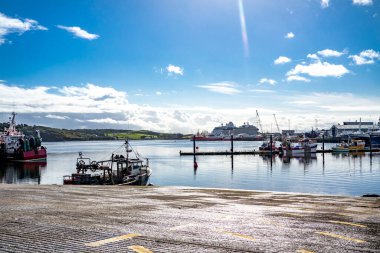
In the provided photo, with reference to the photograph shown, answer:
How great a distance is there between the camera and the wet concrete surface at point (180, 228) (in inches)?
295

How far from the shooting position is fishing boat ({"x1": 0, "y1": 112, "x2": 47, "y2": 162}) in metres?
101

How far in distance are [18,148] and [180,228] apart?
104m

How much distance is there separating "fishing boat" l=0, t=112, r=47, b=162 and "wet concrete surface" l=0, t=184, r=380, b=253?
9550 cm

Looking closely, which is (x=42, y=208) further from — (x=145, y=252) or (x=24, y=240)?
(x=145, y=252)

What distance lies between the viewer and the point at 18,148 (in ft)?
335

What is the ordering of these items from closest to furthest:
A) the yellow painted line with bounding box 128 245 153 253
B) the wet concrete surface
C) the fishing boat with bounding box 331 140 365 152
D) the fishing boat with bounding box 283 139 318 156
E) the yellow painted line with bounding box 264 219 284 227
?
1. the yellow painted line with bounding box 128 245 153 253
2. the wet concrete surface
3. the yellow painted line with bounding box 264 219 284 227
4. the fishing boat with bounding box 283 139 318 156
5. the fishing boat with bounding box 331 140 365 152

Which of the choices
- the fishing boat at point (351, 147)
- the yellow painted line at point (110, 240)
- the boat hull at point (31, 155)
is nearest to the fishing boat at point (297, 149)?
the fishing boat at point (351, 147)

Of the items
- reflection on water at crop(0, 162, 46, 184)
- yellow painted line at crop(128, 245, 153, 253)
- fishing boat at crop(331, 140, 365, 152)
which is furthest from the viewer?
fishing boat at crop(331, 140, 365, 152)

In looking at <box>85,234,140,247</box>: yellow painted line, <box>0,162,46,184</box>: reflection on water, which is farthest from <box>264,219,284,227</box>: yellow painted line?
<box>0,162,46,184</box>: reflection on water

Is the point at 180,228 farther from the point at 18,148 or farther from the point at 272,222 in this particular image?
the point at 18,148

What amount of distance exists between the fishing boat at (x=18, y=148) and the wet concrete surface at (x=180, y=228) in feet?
313

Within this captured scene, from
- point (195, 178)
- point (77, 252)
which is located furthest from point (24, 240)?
point (195, 178)

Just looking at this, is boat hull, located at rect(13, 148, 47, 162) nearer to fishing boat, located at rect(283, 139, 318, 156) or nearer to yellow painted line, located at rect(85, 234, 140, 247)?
fishing boat, located at rect(283, 139, 318, 156)

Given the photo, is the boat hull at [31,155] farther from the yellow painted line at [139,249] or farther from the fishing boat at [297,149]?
the yellow painted line at [139,249]
